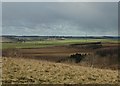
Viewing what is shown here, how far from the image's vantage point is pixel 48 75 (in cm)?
2031

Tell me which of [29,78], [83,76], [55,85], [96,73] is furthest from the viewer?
[96,73]

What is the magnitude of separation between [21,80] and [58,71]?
11.9 feet

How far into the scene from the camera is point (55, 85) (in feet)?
58.5

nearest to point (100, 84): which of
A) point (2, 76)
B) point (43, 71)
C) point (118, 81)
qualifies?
point (118, 81)

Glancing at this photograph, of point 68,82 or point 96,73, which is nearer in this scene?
point 68,82

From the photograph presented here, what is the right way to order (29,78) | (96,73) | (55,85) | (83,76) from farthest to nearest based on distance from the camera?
(96,73)
(83,76)
(29,78)
(55,85)

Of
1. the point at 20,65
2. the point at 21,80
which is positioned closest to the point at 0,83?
the point at 21,80

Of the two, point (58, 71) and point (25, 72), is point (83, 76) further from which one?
point (25, 72)

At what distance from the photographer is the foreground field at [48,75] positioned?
19016 millimetres

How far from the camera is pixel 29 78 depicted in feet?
63.5

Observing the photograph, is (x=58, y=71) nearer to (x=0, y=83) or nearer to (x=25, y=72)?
(x=25, y=72)

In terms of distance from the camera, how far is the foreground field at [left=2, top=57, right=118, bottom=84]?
19.0 meters

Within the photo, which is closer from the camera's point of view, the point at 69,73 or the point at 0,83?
the point at 0,83

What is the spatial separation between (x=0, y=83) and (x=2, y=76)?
4.86ft
